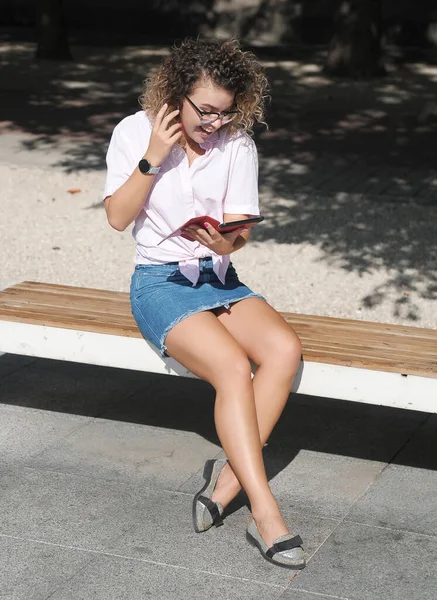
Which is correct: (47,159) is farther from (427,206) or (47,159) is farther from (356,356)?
(356,356)

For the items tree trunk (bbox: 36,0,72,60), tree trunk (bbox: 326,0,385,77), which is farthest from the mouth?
tree trunk (bbox: 36,0,72,60)

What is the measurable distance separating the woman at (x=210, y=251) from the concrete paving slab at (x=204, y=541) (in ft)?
0.22

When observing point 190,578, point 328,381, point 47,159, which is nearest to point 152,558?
point 190,578

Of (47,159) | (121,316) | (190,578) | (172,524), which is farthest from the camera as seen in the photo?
(47,159)

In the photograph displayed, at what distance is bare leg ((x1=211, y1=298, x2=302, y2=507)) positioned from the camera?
3979mm

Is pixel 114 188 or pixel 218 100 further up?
pixel 218 100

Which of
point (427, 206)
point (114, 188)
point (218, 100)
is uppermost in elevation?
point (218, 100)

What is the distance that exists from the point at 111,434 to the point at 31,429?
0.37 meters

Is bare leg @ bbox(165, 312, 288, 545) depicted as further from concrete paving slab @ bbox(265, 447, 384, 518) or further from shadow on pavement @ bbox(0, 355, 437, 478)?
shadow on pavement @ bbox(0, 355, 437, 478)

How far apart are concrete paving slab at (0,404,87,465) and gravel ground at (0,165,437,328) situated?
6.70 feet

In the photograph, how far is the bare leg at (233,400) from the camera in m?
3.75

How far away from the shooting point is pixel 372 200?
8938mm

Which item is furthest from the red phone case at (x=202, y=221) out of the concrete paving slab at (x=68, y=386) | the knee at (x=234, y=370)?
the concrete paving slab at (x=68, y=386)

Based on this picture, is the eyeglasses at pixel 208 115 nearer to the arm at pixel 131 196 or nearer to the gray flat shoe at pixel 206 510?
the arm at pixel 131 196
